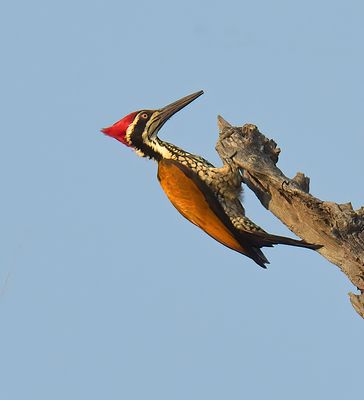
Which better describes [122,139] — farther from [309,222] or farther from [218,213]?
[309,222]

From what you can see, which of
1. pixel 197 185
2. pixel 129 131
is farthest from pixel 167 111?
pixel 197 185

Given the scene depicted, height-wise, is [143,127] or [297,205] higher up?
[143,127]

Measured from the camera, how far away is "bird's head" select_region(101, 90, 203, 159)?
9.80 metres

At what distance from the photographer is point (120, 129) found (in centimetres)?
979

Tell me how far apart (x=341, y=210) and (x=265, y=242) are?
1.00 metres

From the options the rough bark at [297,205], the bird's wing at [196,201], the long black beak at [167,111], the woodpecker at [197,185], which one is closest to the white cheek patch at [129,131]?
the woodpecker at [197,185]

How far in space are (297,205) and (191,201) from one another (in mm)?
1322

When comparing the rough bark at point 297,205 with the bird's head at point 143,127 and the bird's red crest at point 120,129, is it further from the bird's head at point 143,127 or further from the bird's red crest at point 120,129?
the bird's red crest at point 120,129

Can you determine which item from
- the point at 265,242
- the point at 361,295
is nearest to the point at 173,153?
the point at 265,242

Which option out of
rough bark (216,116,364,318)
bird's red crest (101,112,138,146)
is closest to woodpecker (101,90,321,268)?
bird's red crest (101,112,138,146)

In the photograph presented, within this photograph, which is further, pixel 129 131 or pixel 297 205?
pixel 129 131

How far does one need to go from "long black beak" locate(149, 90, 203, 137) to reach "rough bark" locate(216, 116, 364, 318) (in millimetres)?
724

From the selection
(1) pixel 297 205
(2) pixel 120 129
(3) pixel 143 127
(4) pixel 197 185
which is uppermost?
(3) pixel 143 127

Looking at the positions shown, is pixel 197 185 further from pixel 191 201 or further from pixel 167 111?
pixel 167 111
